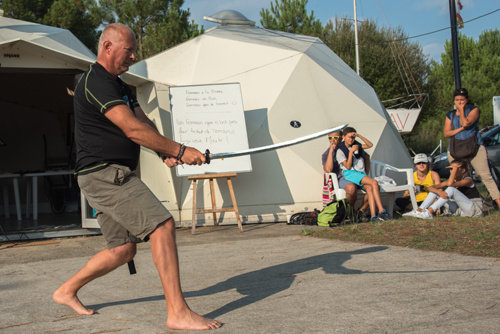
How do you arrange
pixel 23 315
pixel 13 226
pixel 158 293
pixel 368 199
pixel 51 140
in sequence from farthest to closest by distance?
pixel 51 140, pixel 13 226, pixel 368 199, pixel 158 293, pixel 23 315

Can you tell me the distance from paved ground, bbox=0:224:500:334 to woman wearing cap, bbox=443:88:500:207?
307 centimetres

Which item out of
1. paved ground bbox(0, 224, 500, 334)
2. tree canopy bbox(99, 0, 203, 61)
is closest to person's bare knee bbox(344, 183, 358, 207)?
paved ground bbox(0, 224, 500, 334)

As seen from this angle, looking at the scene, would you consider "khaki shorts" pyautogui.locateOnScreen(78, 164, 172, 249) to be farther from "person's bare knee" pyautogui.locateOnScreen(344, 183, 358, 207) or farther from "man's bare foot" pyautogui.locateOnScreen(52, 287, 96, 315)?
"person's bare knee" pyautogui.locateOnScreen(344, 183, 358, 207)

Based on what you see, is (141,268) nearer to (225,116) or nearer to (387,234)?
(387,234)

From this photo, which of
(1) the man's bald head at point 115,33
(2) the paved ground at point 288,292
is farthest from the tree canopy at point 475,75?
(1) the man's bald head at point 115,33

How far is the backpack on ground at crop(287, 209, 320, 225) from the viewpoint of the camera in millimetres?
7055

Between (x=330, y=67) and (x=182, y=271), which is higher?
(x=330, y=67)

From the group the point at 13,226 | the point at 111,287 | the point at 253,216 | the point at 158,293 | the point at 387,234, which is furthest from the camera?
the point at 13,226

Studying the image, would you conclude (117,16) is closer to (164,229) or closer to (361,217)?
(361,217)

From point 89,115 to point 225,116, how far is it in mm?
4784

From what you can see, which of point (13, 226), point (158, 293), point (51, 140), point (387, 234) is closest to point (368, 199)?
point (387, 234)

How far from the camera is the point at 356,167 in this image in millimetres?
7336

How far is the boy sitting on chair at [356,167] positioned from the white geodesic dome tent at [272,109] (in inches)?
24.5

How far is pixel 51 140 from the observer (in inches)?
450
